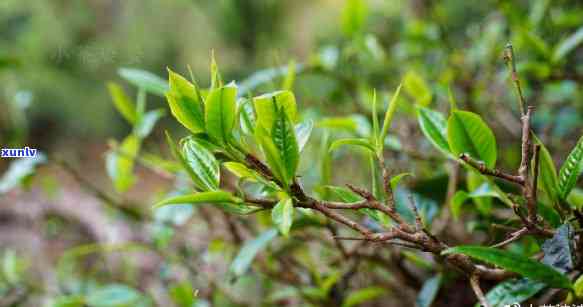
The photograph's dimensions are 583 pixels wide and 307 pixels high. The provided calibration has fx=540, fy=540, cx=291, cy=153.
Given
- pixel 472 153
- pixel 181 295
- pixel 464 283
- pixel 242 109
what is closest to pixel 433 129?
pixel 472 153

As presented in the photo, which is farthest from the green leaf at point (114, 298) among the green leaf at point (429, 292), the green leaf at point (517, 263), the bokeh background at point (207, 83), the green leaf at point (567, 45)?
the green leaf at point (567, 45)

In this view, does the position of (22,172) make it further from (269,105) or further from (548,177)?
(548,177)

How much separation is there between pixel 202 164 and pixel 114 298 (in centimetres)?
40

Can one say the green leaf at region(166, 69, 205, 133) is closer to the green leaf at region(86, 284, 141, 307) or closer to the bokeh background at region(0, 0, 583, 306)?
the bokeh background at region(0, 0, 583, 306)

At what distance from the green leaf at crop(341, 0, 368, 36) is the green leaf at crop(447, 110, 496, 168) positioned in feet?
1.41

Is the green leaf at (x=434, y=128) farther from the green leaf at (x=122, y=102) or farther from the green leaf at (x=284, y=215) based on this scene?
the green leaf at (x=122, y=102)

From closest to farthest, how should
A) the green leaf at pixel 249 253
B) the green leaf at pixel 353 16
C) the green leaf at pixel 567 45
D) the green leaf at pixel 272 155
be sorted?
the green leaf at pixel 272 155 → the green leaf at pixel 249 253 → the green leaf at pixel 567 45 → the green leaf at pixel 353 16

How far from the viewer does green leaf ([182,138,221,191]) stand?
1.26 ft

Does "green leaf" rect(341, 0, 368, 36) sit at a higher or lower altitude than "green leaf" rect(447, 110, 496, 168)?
higher

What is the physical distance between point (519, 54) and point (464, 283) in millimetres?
470

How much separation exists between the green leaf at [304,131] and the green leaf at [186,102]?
7 centimetres

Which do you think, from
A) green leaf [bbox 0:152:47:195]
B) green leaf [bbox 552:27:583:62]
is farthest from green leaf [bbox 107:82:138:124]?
green leaf [bbox 552:27:583:62]

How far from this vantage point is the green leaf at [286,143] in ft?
1.14

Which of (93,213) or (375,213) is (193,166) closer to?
(375,213)
